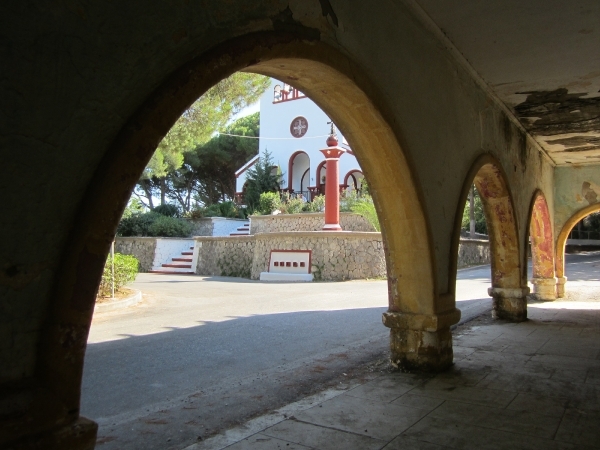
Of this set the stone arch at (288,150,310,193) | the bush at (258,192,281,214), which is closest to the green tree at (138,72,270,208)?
the bush at (258,192,281,214)

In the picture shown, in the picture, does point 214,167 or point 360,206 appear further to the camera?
point 214,167

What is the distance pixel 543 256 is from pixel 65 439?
10.6m

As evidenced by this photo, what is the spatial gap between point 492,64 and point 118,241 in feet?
63.3

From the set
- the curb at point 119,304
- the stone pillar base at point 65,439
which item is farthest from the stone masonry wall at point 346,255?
the stone pillar base at point 65,439

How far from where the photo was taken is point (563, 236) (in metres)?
10.6

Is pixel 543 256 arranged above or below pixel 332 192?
below

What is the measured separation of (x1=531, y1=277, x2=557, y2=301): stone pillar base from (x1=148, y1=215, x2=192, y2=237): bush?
15.8 meters

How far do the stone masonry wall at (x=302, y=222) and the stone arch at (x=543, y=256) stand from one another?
7.65 m

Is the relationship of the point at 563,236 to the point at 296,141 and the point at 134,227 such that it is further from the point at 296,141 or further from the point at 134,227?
the point at 296,141

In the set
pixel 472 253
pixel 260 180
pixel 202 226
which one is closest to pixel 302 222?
pixel 202 226

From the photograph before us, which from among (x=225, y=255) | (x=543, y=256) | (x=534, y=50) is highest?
(x=534, y=50)

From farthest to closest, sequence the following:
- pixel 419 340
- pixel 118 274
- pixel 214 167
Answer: pixel 214 167 < pixel 118 274 < pixel 419 340

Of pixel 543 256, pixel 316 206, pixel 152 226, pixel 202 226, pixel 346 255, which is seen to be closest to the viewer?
pixel 543 256

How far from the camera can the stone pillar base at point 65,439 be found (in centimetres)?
140
